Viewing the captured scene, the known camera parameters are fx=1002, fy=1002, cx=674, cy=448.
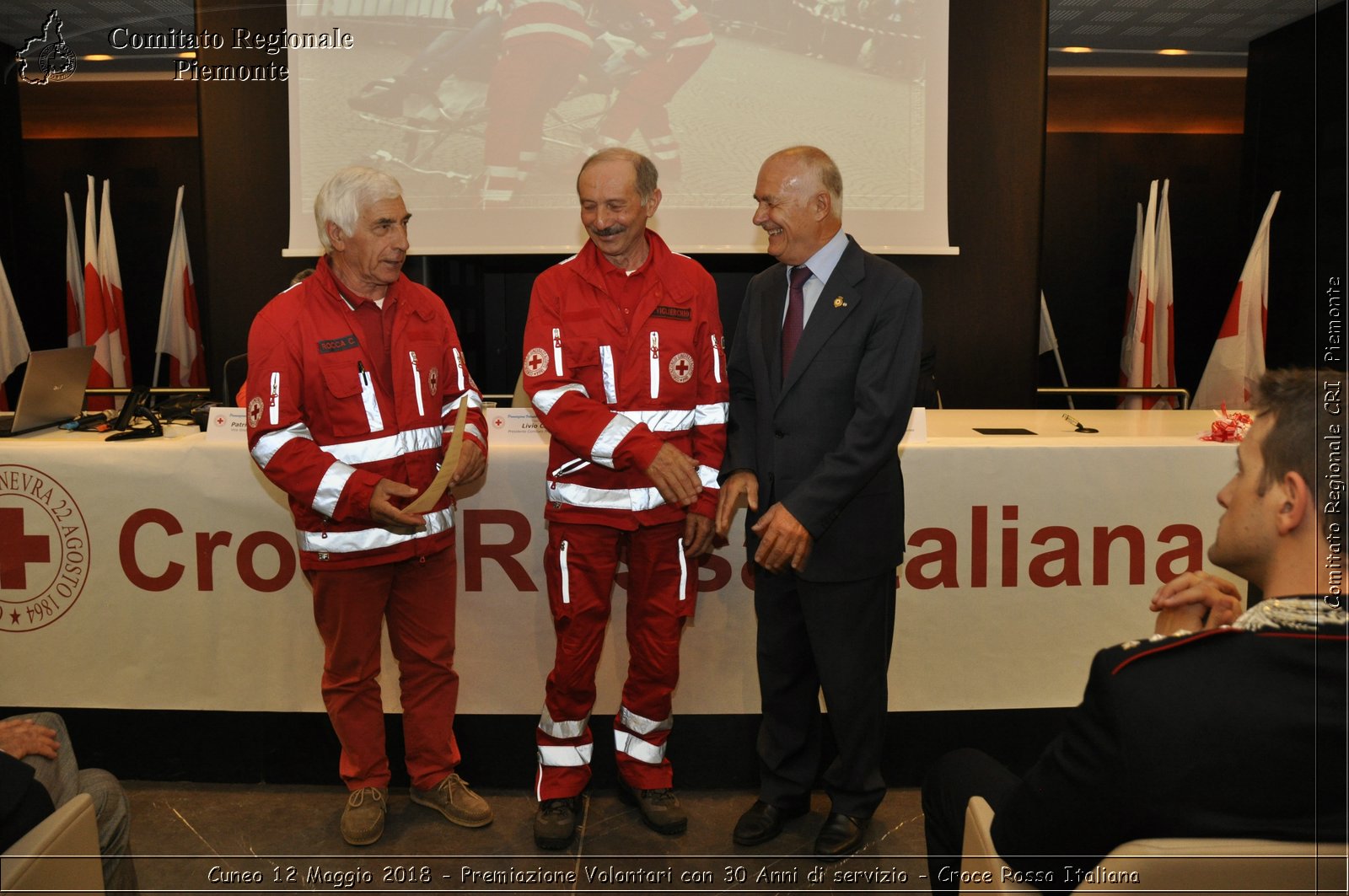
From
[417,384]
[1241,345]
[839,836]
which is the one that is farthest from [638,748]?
[1241,345]

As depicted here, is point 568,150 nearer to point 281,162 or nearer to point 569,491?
point 281,162

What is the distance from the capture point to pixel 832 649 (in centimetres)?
251

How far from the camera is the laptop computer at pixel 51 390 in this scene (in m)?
3.12

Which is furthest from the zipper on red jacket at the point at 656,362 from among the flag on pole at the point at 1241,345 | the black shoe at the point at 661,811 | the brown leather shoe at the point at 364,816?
the flag on pole at the point at 1241,345

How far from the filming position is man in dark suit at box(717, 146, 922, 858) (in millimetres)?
2395

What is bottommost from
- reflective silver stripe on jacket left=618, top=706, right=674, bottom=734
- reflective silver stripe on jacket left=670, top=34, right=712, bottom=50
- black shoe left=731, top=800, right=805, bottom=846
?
black shoe left=731, top=800, right=805, bottom=846

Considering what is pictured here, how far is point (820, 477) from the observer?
2.38 m

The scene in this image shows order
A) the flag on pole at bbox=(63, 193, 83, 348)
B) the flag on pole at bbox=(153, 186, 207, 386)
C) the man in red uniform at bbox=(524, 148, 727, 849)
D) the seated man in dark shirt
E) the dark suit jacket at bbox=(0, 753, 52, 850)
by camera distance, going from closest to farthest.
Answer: the dark suit jacket at bbox=(0, 753, 52, 850) < the seated man in dark shirt < the man in red uniform at bbox=(524, 148, 727, 849) < the flag on pole at bbox=(153, 186, 207, 386) < the flag on pole at bbox=(63, 193, 83, 348)

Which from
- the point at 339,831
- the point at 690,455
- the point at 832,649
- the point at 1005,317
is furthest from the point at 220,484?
the point at 1005,317

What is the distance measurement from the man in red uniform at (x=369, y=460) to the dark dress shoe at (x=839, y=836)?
3.11ft

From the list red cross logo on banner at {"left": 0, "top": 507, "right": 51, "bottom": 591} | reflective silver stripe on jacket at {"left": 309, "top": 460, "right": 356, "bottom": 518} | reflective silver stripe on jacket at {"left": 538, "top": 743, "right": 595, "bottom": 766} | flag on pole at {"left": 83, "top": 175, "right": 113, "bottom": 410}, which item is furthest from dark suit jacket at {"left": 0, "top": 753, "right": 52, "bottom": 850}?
flag on pole at {"left": 83, "top": 175, "right": 113, "bottom": 410}

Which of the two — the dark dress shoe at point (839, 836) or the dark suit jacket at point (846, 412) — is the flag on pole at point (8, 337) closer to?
the dark suit jacket at point (846, 412)

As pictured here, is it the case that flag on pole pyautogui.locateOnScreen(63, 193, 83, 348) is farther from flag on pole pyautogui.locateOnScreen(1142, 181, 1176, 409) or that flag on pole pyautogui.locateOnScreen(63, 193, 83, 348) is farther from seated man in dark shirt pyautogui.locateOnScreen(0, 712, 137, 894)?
flag on pole pyautogui.locateOnScreen(1142, 181, 1176, 409)

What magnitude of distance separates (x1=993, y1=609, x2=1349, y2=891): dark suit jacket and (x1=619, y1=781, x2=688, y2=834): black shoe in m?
1.67
